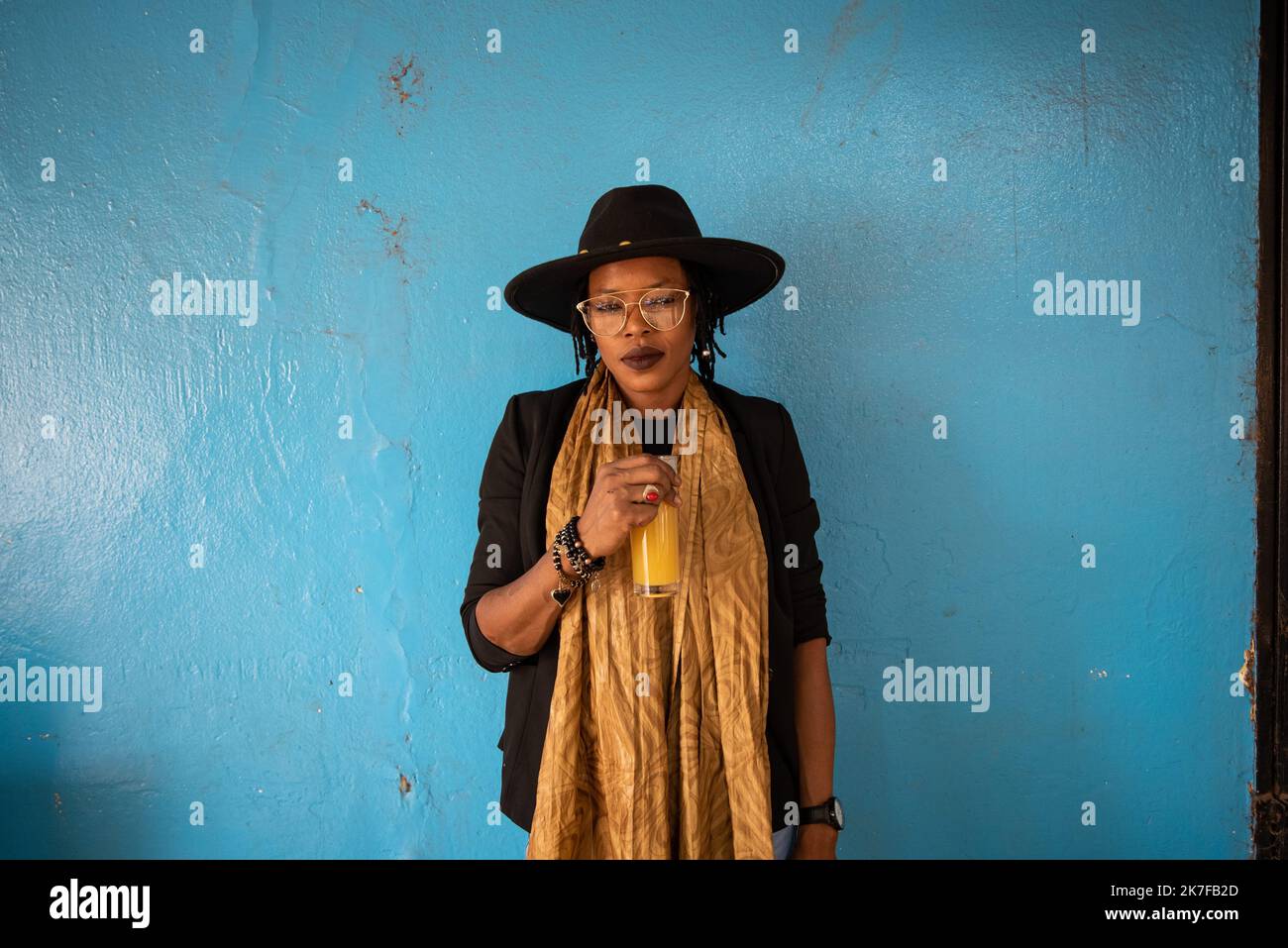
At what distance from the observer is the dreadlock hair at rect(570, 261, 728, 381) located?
1.55m

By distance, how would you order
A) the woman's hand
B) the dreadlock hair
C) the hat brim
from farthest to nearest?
the dreadlock hair, the hat brim, the woman's hand

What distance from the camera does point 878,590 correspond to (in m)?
1.98

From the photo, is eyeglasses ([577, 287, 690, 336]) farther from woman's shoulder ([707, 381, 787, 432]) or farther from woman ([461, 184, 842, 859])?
woman's shoulder ([707, 381, 787, 432])

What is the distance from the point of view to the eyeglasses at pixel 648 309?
56.7 inches

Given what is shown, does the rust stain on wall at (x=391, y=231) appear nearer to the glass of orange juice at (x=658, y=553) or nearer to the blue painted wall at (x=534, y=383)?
the blue painted wall at (x=534, y=383)

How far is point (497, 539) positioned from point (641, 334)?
1.51ft

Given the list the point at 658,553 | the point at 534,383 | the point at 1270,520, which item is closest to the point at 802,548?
the point at 658,553

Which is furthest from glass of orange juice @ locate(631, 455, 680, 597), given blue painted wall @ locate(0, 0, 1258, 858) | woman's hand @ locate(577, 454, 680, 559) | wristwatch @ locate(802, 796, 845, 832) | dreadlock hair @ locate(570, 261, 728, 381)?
blue painted wall @ locate(0, 0, 1258, 858)

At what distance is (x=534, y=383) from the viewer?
1979mm

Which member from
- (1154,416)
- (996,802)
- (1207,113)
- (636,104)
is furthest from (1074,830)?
(636,104)

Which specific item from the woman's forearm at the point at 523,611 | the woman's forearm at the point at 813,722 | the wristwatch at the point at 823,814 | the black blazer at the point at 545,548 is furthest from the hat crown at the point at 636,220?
the wristwatch at the point at 823,814

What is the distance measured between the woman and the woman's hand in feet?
0.04

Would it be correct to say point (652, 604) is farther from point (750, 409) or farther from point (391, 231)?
point (391, 231)

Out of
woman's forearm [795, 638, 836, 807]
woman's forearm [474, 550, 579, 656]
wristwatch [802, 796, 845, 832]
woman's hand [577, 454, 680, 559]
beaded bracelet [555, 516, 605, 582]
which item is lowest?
wristwatch [802, 796, 845, 832]
